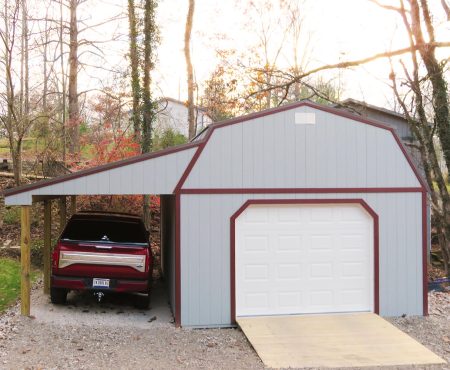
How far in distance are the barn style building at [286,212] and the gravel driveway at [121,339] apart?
62cm

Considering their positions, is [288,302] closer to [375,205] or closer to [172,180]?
[375,205]

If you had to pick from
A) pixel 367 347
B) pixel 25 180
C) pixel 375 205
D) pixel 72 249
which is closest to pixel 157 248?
pixel 25 180

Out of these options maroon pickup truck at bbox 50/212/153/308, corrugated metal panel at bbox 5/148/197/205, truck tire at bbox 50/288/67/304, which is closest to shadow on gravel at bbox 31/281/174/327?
truck tire at bbox 50/288/67/304

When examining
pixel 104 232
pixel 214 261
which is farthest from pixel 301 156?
pixel 104 232

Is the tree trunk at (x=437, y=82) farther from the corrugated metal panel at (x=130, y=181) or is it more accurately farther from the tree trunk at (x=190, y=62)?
the tree trunk at (x=190, y=62)

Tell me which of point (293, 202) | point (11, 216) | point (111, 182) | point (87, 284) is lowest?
point (87, 284)

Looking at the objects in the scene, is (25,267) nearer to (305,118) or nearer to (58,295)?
(58,295)

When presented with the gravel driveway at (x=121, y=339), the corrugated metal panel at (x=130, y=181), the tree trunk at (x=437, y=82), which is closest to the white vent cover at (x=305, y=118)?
the corrugated metal panel at (x=130, y=181)

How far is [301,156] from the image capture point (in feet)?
30.8

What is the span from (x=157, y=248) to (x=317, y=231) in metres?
8.66

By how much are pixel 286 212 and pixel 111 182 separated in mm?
3242

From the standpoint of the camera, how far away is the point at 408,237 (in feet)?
31.9

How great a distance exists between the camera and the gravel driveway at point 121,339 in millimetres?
6918

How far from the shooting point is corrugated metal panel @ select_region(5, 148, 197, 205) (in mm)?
8672
